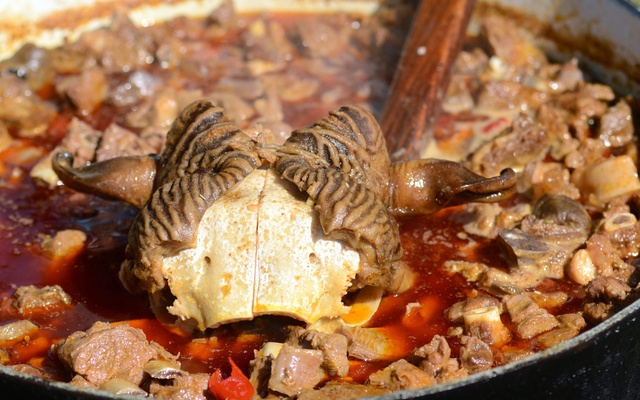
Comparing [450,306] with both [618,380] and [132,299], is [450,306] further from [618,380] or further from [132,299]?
[132,299]

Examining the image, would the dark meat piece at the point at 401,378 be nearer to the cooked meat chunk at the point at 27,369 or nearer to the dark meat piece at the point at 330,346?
the dark meat piece at the point at 330,346

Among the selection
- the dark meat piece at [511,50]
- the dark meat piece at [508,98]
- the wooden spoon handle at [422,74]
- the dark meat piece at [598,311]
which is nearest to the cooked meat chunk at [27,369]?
the wooden spoon handle at [422,74]

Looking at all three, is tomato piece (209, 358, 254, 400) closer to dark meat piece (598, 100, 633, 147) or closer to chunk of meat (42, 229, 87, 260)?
chunk of meat (42, 229, 87, 260)

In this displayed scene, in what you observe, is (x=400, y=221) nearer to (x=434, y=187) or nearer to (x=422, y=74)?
(x=434, y=187)

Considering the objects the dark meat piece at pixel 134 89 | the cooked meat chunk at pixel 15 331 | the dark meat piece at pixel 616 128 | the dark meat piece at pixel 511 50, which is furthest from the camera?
the dark meat piece at pixel 511 50

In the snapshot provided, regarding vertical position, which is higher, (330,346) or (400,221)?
(400,221)

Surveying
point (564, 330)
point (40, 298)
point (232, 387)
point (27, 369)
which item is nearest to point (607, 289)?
point (564, 330)
